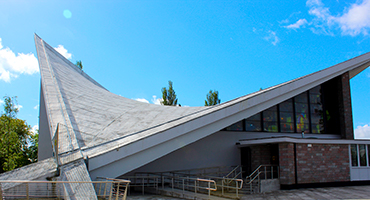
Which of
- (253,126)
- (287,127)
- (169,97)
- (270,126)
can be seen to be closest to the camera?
(253,126)

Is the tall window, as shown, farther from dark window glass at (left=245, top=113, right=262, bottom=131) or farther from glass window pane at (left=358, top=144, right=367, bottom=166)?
dark window glass at (left=245, top=113, right=262, bottom=131)

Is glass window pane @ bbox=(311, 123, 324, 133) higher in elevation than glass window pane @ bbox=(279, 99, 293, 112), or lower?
lower

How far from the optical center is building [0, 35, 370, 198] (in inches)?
324

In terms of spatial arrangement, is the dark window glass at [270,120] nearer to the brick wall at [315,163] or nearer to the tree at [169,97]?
the brick wall at [315,163]

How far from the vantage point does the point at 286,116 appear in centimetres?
1420

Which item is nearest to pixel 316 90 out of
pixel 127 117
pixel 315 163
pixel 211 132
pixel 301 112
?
pixel 301 112

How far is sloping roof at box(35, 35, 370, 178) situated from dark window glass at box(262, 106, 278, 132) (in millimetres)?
1481

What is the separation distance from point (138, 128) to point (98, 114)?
6.51 feet

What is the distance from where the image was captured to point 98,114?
11.0 metres

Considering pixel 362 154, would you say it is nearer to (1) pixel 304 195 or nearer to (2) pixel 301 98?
(2) pixel 301 98

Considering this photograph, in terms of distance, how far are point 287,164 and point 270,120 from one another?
12.3 feet

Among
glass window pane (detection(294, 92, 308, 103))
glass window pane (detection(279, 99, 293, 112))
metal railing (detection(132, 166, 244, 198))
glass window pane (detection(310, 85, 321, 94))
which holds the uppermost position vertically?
glass window pane (detection(310, 85, 321, 94))

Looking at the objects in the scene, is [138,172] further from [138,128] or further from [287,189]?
[287,189]

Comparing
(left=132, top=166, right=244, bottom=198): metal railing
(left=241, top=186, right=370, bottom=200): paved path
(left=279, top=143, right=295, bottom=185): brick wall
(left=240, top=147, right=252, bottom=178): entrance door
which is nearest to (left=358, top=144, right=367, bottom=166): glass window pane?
(left=241, top=186, right=370, bottom=200): paved path
